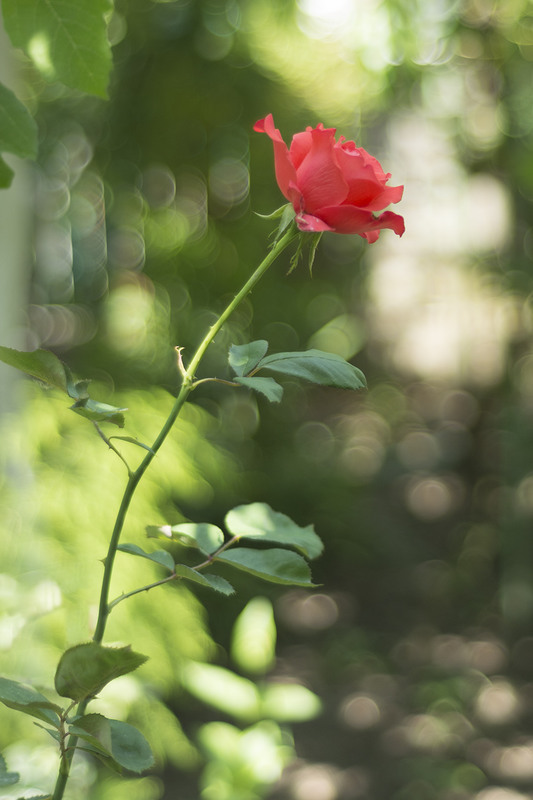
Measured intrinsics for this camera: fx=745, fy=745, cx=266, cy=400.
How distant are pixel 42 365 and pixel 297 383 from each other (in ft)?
6.14

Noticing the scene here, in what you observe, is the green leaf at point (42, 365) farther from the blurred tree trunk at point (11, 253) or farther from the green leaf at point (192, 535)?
the blurred tree trunk at point (11, 253)

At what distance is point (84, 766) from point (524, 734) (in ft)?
4.28

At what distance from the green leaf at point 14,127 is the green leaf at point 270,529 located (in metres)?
0.17

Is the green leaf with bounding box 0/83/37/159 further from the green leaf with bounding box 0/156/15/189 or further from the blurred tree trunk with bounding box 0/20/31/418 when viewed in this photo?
the blurred tree trunk with bounding box 0/20/31/418

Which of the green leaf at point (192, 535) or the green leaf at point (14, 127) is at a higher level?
the green leaf at point (14, 127)

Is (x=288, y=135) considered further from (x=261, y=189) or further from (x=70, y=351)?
(x=70, y=351)

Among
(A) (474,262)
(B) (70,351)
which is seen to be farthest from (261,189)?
(A) (474,262)

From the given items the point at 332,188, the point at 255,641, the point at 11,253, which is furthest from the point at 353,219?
the point at 11,253

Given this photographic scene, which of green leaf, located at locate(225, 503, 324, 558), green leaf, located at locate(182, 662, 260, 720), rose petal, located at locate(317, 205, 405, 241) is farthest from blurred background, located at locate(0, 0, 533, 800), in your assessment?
rose petal, located at locate(317, 205, 405, 241)

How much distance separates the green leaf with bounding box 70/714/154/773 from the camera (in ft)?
0.80

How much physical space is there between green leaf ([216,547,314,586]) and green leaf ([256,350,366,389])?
0.24ft

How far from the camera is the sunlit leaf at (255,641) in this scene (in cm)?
66

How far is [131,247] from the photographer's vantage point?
1807 mm

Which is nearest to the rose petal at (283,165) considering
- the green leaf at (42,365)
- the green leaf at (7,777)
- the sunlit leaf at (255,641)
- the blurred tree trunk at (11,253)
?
the green leaf at (42,365)
